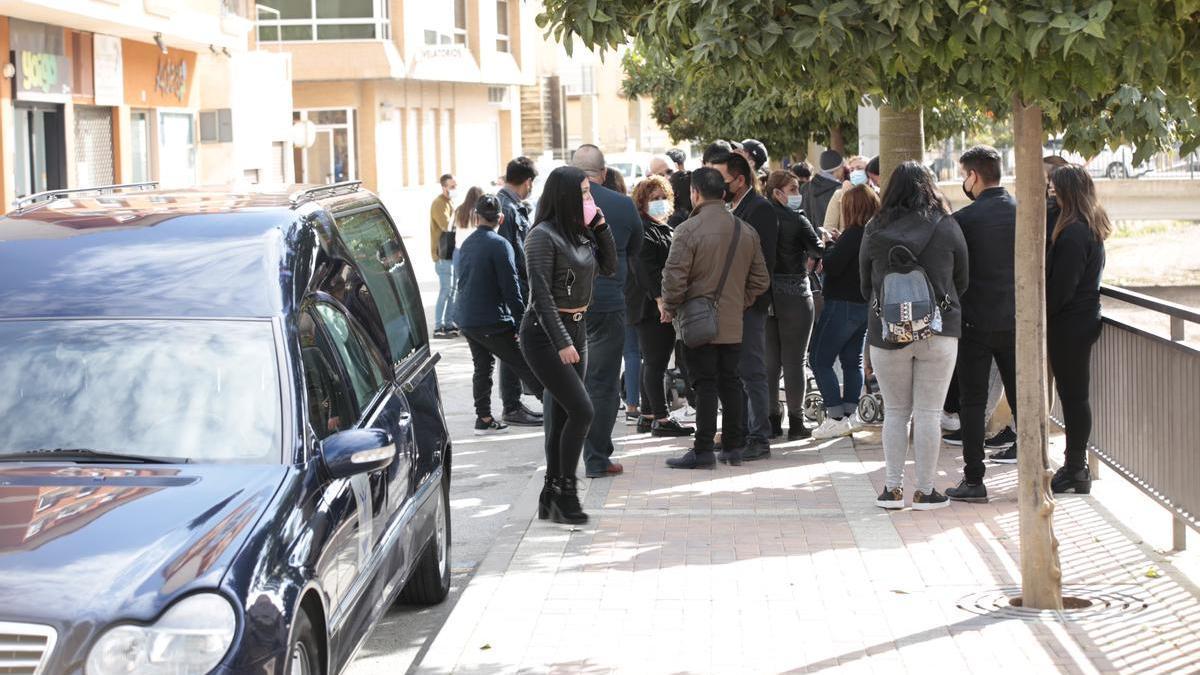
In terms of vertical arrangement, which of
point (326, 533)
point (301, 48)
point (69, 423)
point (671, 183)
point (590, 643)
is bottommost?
point (590, 643)

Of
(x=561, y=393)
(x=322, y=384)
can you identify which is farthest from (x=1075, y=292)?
(x=322, y=384)

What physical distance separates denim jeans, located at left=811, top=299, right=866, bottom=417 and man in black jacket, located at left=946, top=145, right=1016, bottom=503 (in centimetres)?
206

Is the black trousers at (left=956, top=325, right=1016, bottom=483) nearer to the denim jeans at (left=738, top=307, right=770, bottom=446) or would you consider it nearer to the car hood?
the denim jeans at (left=738, top=307, right=770, bottom=446)

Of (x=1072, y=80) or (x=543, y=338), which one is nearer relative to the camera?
(x=1072, y=80)

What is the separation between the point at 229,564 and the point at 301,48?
3895cm

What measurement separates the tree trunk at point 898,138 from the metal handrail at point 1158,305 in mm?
2735

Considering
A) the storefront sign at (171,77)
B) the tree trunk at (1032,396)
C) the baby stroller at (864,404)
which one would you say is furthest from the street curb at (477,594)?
the storefront sign at (171,77)

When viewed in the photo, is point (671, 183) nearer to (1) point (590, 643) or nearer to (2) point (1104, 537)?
(2) point (1104, 537)

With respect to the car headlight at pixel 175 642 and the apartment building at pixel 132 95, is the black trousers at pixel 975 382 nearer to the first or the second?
the car headlight at pixel 175 642

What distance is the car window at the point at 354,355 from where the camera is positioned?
576 centimetres

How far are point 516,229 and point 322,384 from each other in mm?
7143

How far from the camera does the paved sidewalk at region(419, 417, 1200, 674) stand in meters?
5.98

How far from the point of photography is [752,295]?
10.0 meters

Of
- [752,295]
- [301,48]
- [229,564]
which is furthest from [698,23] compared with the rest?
[301,48]
